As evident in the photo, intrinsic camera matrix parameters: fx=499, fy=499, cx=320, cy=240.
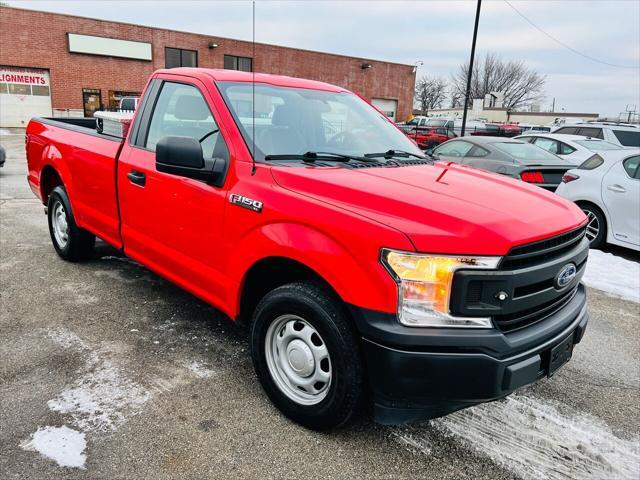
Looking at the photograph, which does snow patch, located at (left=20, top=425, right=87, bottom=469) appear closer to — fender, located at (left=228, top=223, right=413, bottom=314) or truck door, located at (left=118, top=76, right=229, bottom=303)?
truck door, located at (left=118, top=76, right=229, bottom=303)

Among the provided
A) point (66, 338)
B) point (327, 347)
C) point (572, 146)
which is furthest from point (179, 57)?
point (327, 347)

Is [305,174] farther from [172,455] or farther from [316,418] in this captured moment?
[172,455]

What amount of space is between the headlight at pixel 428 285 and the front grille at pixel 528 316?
11cm

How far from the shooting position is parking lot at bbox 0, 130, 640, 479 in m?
2.44

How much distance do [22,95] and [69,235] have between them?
28845 mm

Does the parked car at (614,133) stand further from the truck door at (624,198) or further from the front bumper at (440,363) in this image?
the front bumper at (440,363)

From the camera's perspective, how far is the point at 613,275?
578cm

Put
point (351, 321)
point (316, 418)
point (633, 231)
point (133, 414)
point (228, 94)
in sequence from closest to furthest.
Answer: point (351, 321), point (316, 418), point (133, 414), point (228, 94), point (633, 231)

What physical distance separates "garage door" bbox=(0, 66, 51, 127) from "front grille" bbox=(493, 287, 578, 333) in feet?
104

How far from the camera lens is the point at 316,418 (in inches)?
102

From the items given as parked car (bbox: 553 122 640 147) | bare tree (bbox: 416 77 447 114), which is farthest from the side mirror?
bare tree (bbox: 416 77 447 114)

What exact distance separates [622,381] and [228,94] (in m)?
3.31

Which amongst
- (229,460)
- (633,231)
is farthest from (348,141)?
(633,231)

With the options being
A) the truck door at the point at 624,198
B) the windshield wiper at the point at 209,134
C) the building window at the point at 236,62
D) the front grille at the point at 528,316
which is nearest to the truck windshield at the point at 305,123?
the windshield wiper at the point at 209,134
